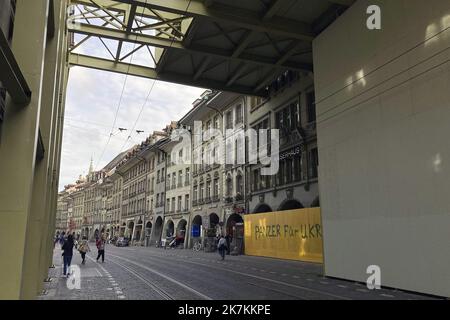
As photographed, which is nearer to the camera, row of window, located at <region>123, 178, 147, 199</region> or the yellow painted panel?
the yellow painted panel

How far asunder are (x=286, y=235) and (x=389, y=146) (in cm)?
1385

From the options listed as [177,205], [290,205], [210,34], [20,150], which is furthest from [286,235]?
[177,205]

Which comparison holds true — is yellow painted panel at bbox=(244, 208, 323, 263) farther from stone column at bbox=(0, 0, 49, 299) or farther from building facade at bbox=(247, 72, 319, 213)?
stone column at bbox=(0, 0, 49, 299)

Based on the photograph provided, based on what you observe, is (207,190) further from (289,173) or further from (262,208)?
(289,173)

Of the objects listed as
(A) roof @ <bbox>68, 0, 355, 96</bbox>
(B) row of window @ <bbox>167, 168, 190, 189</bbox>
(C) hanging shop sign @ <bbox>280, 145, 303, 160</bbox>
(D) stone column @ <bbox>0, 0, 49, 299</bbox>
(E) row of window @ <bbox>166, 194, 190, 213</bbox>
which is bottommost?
(D) stone column @ <bbox>0, 0, 49, 299</bbox>

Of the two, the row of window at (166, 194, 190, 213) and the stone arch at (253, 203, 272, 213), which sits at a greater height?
the row of window at (166, 194, 190, 213)

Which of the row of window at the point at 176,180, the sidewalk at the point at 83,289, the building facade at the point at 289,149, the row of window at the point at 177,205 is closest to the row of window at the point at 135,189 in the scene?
the row of window at the point at 176,180

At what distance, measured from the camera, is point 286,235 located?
25.9 m

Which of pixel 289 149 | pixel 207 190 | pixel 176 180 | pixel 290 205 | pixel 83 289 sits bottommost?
pixel 83 289

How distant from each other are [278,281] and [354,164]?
487 cm

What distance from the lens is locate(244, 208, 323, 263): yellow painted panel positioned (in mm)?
22859

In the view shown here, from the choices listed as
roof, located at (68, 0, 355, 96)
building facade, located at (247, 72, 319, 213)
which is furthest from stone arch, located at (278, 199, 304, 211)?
roof, located at (68, 0, 355, 96)

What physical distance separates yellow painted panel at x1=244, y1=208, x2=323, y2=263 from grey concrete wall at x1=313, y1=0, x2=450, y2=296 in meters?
6.47
